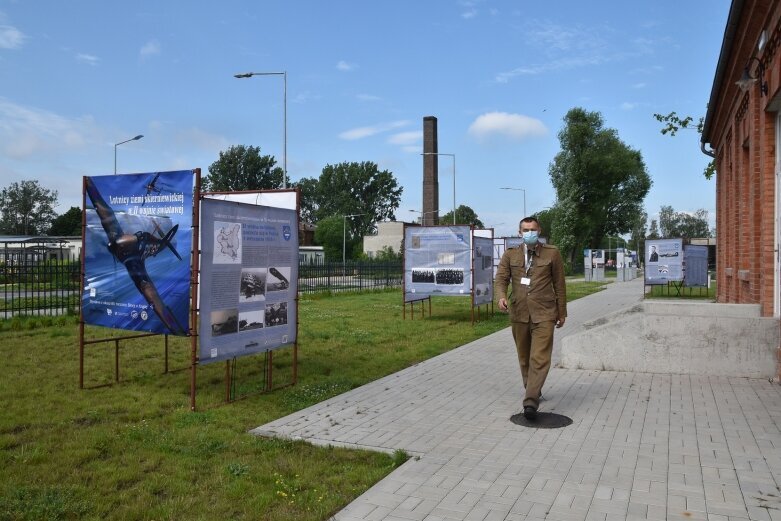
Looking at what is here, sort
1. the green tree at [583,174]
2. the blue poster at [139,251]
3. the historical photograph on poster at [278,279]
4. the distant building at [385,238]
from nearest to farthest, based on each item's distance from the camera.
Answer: the blue poster at [139,251] < the historical photograph on poster at [278,279] < the green tree at [583,174] < the distant building at [385,238]

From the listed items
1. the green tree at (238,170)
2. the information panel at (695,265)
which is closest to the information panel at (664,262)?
the information panel at (695,265)

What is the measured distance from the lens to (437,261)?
1630 centimetres

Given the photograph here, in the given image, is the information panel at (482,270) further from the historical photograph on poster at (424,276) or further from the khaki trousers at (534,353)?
the khaki trousers at (534,353)

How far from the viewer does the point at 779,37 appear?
25.9 feet

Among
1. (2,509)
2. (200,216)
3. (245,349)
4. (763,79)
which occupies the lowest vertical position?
(2,509)

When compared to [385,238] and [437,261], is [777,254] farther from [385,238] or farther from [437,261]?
[385,238]

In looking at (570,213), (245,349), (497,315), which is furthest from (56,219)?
(245,349)

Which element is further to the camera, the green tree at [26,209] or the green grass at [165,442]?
the green tree at [26,209]

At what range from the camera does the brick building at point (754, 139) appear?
28.4ft

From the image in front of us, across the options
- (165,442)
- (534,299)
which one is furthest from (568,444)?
(165,442)

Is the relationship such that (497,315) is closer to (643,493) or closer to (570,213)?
(643,493)

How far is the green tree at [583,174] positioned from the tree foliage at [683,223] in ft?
222

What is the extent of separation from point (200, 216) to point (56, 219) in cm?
10159

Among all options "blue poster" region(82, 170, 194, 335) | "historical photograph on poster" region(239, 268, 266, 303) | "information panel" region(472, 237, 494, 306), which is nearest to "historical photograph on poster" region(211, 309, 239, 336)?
"historical photograph on poster" region(239, 268, 266, 303)
